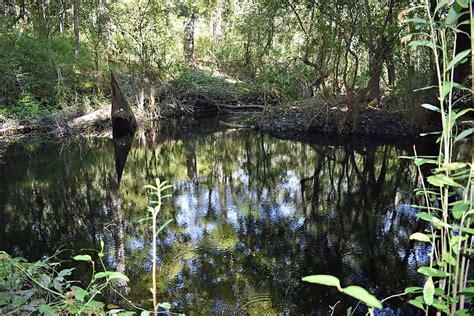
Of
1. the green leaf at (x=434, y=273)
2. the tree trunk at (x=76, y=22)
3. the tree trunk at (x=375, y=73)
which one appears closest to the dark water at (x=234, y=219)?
the tree trunk at (x=375, y=73)

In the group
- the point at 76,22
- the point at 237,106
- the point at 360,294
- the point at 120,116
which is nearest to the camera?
the point at 360,294

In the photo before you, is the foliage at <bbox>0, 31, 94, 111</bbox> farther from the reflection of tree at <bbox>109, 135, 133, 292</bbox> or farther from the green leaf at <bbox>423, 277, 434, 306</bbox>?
the green leaf at <bbox>423, 277, 434, 306</bbox>

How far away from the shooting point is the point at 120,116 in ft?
44.1

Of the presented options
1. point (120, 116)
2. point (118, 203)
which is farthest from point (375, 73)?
point (118, 203)

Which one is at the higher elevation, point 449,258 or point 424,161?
point 424,161

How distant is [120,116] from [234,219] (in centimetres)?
843

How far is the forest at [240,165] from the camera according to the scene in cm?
217

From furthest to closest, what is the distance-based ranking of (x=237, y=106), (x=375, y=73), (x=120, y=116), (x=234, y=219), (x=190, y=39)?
1. (x=190, y=39)
2. (x=237, y=106)
3. (x=120, y=116)
4. (x=375, y=73)
5. (x=234, y=219)

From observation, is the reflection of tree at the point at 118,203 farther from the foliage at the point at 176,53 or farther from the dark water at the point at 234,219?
the foliage at the point at 176,53

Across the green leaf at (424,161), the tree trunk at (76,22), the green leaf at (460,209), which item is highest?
the tree trunk at (76,22)

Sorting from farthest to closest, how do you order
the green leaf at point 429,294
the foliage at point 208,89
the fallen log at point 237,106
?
1. the fallen log at point 237,106
2. the foliage at point 208,89
3. the green leaf at point 429,294

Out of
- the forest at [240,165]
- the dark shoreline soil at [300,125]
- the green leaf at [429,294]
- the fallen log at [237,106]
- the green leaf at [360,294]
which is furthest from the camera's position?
the fallen log at [237,106]

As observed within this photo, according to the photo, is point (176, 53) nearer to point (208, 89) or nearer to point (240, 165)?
point (208, 89)

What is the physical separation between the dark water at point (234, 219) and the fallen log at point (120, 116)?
225 centimetres
